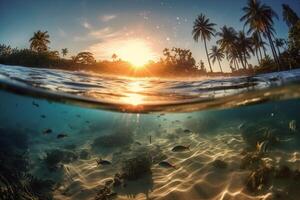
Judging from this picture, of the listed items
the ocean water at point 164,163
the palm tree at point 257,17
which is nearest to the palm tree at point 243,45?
the palm tree at point 257,17

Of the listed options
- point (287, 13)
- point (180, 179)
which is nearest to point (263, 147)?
point (180, 179)

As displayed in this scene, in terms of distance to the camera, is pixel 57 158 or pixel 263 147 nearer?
pixel 263 147

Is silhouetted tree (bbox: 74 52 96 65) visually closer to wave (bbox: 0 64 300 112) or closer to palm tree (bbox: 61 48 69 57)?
palm tree (bbox: 61 48 69 57)

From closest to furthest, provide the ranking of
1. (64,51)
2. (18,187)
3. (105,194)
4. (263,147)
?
(18,187)
(64,51)
(105,194)
(263,147)

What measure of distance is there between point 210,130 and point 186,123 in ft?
14.9

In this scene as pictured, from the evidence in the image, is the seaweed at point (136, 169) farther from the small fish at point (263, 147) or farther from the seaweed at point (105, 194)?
the small fish at point (263, 147)

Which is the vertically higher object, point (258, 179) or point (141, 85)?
point (141, 85)

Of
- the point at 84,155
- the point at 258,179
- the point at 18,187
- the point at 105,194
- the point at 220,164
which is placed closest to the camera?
the point at 18,187

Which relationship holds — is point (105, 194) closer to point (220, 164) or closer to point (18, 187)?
point (18, 187)

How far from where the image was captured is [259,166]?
39.0 ft

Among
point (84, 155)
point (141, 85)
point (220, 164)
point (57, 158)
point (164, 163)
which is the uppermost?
point (141, 85)

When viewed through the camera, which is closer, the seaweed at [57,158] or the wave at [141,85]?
the wave at [141,85]

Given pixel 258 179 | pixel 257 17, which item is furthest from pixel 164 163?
pixel 257 17

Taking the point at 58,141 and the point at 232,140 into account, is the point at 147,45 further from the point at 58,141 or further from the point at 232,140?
the point at 58,141
